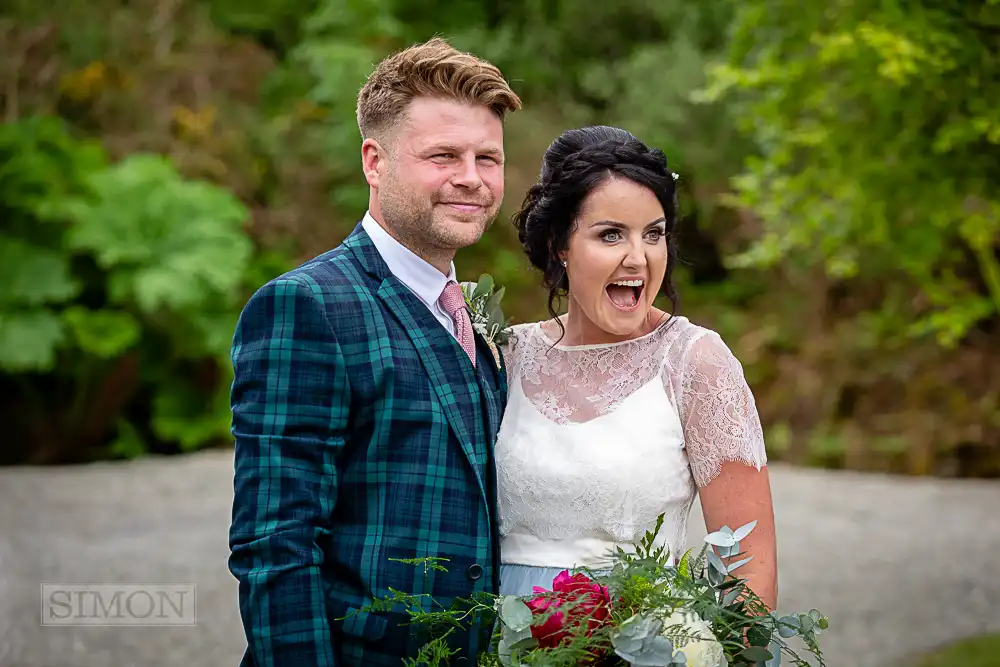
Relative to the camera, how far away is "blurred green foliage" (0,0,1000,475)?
40.4 feet

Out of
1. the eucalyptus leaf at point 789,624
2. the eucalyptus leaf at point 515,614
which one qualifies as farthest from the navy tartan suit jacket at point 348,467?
the eucalyptus leaf at point 789,624

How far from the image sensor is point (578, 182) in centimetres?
272

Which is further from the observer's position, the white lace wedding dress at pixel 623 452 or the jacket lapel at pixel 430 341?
the white lace wedding dress at pixel 623 452

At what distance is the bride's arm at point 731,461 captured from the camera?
2.49 meters

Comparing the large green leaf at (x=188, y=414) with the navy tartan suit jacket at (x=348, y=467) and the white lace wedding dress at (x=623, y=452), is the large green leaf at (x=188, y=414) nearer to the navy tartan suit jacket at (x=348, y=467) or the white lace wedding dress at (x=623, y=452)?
the white lace wedding dress at (x=623, y=452)

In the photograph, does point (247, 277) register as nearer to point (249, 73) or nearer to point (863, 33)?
point (249, 73)

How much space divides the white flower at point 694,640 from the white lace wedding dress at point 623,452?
0.54 metres

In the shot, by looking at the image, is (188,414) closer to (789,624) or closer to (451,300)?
(451,300)

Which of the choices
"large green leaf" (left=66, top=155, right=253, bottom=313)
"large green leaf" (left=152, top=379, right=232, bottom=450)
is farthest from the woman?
"large green leaf" (left=152, top=379, right=232, bottom=450)

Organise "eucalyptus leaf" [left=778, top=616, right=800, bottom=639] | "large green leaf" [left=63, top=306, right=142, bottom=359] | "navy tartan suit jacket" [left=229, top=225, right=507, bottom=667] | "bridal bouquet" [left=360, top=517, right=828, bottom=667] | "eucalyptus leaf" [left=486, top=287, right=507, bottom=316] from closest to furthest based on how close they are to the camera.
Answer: "bridal bouquet" [left=360, top=517, right=828, bottom=667] → "eucalyptus leaf" [left=778, top=616, right=800, bottom=639] → "navy tartan suit jacket" [left=229, top=225, right=507, bottom=667] → "eucalyptus leaf" [left=486, top=287, right=507, bottom=316] → "large green leaf" [left=63, top=306, right=142, bottom=359]

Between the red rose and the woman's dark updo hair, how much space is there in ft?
2.96

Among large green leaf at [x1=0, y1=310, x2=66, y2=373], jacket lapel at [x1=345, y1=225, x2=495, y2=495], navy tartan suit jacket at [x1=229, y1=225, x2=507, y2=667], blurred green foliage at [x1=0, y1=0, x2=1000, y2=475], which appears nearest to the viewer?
navy tartan suit jacket at [x1=229, y1=225, x2=507, y2=667]

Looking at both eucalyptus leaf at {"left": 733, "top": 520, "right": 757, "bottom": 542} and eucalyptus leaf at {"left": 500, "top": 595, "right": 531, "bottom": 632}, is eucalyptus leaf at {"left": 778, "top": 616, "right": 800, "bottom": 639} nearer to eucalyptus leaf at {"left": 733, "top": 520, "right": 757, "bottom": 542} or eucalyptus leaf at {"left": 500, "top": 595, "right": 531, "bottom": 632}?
eucalyptus leaf at {"left": 733, "top": 520, "right": 757, "bottom": 542}

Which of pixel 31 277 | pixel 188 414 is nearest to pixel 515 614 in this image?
pixel 31 277
